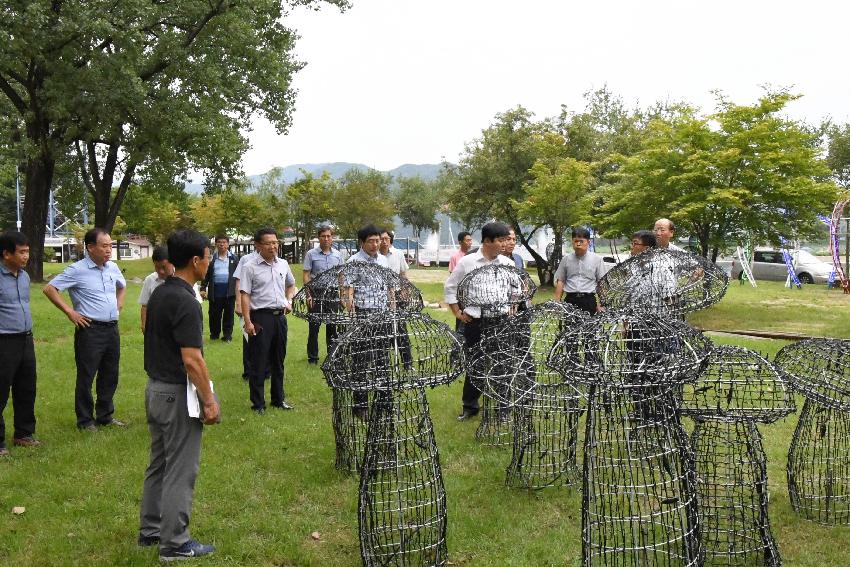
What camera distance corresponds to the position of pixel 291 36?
1888 cm

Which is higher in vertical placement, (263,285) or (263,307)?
(263,285)

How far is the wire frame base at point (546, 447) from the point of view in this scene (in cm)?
463

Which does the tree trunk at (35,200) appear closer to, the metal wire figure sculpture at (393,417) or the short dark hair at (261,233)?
the short dark hair at (261,233)

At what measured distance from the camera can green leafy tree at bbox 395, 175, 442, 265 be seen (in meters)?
61.4

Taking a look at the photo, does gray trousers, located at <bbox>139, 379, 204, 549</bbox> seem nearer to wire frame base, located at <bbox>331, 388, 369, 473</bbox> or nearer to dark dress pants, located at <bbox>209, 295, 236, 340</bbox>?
wire frame base, located at <bbox>331, 388, 369, 473</bbox>

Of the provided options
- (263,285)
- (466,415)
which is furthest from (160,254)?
(466,415)

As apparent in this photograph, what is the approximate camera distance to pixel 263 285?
20.2 ft

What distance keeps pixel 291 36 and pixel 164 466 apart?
56.9 feet

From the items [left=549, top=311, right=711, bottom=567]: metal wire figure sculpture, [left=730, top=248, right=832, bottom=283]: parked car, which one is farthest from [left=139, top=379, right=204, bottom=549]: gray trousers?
[left=730, top=248, right=832, bottom=283]: parked car

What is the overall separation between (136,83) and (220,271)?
645cm

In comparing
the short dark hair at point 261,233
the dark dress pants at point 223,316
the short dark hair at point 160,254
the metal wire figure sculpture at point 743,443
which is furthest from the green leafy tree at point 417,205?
the metal wire figure sculpture at point 743,443

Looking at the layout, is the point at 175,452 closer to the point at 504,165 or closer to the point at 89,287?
the point at 89,287

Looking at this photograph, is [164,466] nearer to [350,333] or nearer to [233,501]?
[233,501]

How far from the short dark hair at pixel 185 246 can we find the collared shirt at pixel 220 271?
21.9 feet
